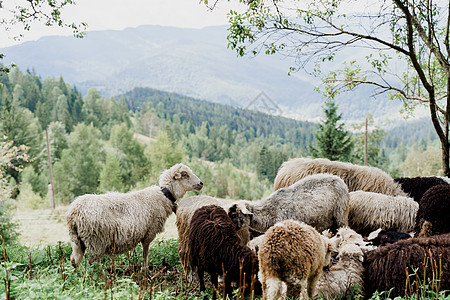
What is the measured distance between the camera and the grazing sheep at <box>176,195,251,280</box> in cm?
549

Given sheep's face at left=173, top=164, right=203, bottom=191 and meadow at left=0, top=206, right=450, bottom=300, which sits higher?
sheep's face at left=173, top=164, right=203, bottom=191

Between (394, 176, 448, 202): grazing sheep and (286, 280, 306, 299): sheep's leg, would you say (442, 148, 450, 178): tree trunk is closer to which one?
(394, 176, 448, 202): grazing sheep

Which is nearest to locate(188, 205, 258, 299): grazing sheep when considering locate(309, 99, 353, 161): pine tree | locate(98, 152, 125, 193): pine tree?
locate(309, 99, 353, 161): pine tree

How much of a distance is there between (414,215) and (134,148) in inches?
2482

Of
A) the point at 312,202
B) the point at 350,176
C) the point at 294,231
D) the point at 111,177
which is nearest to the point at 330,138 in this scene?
the point at 350,176

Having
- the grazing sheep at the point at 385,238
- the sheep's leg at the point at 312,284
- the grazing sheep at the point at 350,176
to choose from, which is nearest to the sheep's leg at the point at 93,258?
the sheep's leg at the point at 312,284

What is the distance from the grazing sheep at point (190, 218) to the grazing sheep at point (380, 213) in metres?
2.43

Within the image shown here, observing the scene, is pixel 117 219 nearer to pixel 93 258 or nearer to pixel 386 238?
pixel 93 258

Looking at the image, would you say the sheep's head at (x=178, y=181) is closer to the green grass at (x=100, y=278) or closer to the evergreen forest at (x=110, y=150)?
the green grass at (x=100, y=278)

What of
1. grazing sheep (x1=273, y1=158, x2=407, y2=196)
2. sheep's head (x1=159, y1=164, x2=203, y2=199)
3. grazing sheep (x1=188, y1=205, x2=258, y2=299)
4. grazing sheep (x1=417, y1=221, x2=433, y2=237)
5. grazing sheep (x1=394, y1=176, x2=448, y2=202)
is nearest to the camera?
grazing sheep (x1=188, y1=205, x2=258, y2=299)

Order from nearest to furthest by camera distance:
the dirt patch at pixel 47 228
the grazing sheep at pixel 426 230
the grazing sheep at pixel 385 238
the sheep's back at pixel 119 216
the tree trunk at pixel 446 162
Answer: the sheep's back at pixel 119 216 < the grazing sheep at pixel 385 238 < the grazing sheep at pixel 426 230 < the tree trunk at pixel 446 162 < the dirt patch at pixel 47 228

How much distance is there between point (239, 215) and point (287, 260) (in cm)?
178

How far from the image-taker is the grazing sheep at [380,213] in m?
6.82

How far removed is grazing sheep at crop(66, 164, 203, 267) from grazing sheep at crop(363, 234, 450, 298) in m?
3.33
